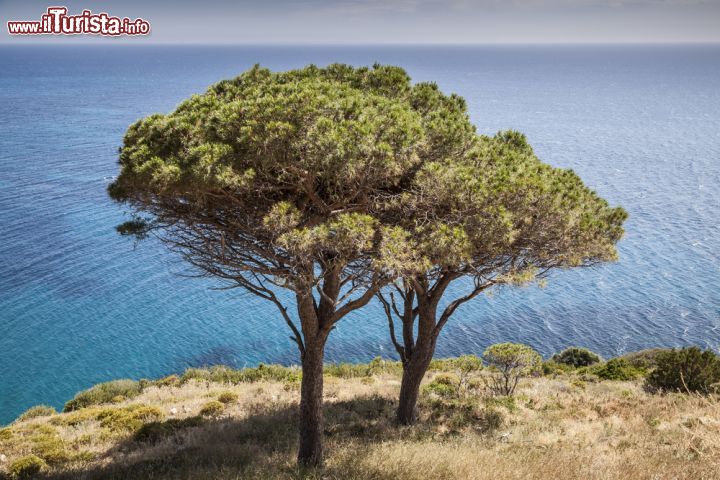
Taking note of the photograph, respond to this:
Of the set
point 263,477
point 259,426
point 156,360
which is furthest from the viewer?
point 156,360

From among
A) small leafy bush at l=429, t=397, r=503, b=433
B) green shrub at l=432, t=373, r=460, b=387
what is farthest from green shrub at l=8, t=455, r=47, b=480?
green shrub at l=432, t=373, r=460, b=387

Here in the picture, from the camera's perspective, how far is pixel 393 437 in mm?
12984

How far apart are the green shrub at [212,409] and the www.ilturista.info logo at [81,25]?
21.3 meters

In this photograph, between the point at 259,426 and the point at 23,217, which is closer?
the point at 259,426

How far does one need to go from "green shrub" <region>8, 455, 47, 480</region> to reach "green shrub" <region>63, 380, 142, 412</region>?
10.6 m

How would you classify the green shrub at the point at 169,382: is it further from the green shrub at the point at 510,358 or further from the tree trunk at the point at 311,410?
the tree trunk at the point at 311,410

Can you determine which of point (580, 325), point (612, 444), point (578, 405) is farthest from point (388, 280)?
point (580, 325)

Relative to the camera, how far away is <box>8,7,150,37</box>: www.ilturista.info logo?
31.0 meters

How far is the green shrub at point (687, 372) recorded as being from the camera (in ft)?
61.8

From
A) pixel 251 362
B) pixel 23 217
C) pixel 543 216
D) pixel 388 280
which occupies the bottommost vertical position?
pixel 251 362

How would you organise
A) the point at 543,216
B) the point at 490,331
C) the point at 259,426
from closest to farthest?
the point at 543,216
the point at 259,426
the point at 490,331

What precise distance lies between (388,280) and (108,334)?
33.3 metres

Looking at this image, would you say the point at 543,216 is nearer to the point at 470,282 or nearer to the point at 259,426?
the point at 259,426

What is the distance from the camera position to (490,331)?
40.9 meters
